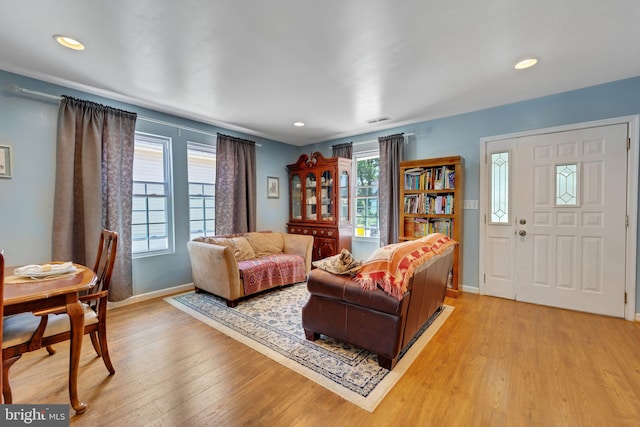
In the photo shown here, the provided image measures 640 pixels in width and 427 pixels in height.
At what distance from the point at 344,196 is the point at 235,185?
1834mm

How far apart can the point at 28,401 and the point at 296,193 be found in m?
4.10

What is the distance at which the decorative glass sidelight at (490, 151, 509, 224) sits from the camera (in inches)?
134

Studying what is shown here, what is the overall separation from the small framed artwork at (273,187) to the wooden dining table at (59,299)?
11.2 feet

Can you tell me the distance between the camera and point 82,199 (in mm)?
2875

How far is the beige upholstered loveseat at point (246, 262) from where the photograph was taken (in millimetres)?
3129

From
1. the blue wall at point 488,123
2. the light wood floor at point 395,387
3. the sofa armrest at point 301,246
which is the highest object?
the blue wall at point 488,123

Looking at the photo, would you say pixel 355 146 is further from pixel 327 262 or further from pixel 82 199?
pixel 82 199

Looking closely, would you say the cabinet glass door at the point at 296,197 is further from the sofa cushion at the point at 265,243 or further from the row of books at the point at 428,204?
the row of books at the point at 428,204

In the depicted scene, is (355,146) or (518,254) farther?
(355,146)

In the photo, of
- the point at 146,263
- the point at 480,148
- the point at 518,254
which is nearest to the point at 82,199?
the point at 146,263

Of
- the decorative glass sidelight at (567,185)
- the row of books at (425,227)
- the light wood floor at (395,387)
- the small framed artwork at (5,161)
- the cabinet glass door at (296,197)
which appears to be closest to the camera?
the light wood floor at (395,387)

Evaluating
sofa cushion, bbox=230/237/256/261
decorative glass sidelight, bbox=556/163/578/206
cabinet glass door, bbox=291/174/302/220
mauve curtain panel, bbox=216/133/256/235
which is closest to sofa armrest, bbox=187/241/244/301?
sofa cushion, bbox=230/237/256/261

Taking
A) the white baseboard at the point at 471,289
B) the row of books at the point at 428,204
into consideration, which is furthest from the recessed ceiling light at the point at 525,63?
the white baseboard at the point at 471,289

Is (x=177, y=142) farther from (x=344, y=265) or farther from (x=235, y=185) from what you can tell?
(x=344, y=265)
